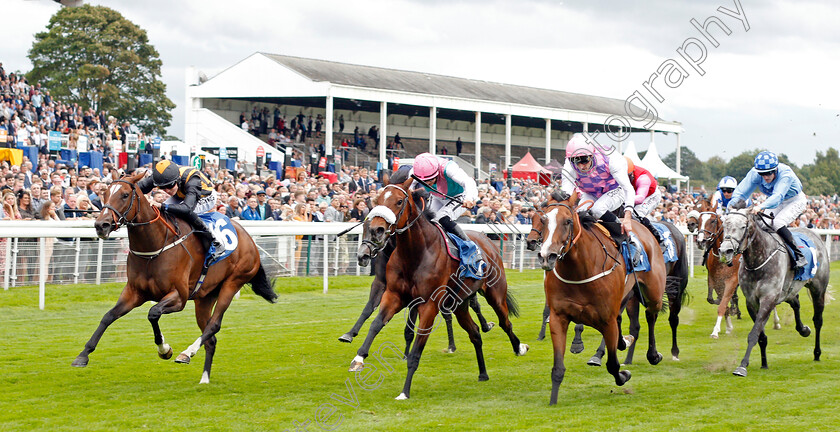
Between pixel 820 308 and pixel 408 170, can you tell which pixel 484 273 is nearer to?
pixel 408 170

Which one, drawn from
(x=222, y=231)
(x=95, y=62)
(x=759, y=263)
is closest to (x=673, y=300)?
(x=759, y=263)

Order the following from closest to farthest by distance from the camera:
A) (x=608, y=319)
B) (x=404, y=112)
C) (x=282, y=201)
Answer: (x=608, y=319) < (x=282, y=201) < (x=404, y=112)

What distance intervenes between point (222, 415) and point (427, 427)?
1289 mm

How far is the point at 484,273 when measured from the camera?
702 centimetres

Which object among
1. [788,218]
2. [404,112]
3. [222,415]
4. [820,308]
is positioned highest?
[404,112]

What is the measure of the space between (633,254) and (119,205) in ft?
12.7

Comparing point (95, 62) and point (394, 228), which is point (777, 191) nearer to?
point (394, 228)

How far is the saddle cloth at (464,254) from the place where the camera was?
6.56 meters

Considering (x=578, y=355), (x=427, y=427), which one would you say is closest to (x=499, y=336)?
(x=578, y=355)

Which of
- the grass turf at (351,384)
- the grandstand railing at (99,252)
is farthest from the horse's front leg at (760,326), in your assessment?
the grandstand railing at (99,252)

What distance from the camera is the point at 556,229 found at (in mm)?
5426

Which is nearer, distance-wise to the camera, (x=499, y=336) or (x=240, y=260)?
(x=240, y=260)

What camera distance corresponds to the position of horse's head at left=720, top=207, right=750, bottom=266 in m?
6.98

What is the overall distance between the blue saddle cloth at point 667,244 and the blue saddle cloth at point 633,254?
0.76 m
